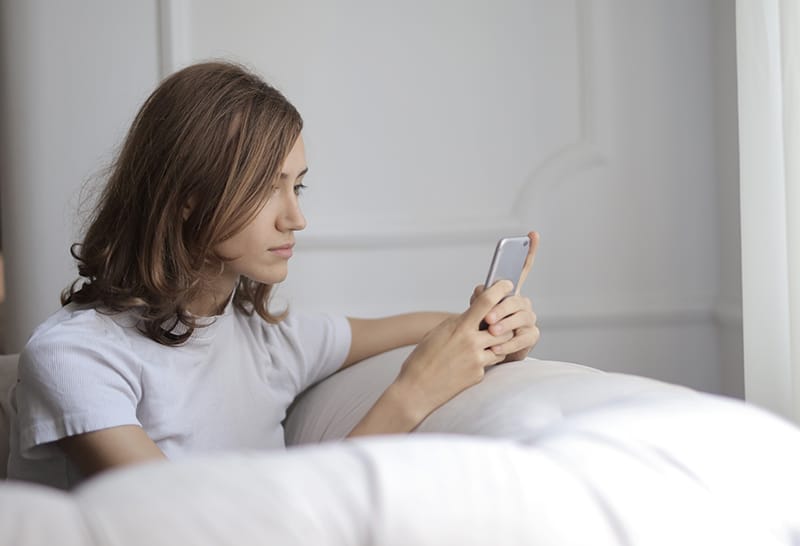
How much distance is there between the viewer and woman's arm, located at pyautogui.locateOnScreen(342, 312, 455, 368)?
56.7 inches

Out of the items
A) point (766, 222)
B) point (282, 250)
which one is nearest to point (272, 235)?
point (282, 250)

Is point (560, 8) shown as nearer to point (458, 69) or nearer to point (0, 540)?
point (458, 69)

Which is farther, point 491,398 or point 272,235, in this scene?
point 272,235

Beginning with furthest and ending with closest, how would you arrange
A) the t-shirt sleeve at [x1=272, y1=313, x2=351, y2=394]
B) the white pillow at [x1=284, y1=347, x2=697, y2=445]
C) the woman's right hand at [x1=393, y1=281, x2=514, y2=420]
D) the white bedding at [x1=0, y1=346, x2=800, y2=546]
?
the t-shirt sleeve at [x1=272, y1=313, x2=351, y2=394]
the woman's right hand at [x1=393, y1=281, x2=514, y2=420]
the white pillow at [x1=284, y1=347, x2=697, y2=445]
the white bedding at [x1=0, y1=346, x2=800, y2=546]

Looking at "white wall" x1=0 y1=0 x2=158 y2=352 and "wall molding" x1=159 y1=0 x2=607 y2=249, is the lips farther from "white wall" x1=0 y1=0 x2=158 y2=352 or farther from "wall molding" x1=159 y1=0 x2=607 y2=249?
"white wall" x1=0 y1=0 x2=158 y2=352

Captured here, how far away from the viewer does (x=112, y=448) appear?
1.01m

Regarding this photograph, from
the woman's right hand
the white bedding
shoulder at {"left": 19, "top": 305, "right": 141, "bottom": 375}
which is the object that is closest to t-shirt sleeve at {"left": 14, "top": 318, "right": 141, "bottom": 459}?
shoulder at {"left": 19, "top": 305, "right": 141, "bottom": 375}

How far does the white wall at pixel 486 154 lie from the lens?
1.99m

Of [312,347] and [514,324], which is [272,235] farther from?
[514,324]

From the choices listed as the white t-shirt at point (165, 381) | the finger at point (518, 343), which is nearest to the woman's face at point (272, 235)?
the white t-shirt at point (165, 381)

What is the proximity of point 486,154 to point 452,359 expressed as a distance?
3.60 feet

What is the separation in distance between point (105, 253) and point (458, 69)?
103 centimetres

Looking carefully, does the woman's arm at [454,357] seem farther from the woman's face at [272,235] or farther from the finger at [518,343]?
the woman's face at [272,235]

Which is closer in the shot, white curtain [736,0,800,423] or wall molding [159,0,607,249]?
white curtain [736,0,800,423]
